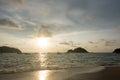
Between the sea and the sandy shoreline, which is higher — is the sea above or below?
above

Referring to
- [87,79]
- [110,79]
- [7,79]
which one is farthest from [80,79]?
[7,79]

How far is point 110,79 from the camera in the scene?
20281 mm

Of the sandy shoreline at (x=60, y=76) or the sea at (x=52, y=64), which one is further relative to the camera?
the sea at (x=52, y=64)

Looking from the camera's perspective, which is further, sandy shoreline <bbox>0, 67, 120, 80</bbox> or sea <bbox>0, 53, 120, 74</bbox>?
sea <bbox>0, 53, 120, 74</bbox>

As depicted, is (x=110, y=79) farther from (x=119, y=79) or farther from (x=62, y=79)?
(x=62, y=79)

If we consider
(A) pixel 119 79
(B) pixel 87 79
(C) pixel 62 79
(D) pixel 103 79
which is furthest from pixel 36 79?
(A) pixel 119 79

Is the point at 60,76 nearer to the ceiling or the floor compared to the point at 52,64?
nearer to the floor

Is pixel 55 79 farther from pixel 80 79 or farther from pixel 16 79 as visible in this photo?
pixel 16 79

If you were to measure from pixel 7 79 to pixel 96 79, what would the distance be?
10.5 meters

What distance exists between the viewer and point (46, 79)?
19969mm

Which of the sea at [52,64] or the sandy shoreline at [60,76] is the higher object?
the sea at [52,64]

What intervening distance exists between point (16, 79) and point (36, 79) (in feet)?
7.50

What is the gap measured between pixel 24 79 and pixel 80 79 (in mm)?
6499

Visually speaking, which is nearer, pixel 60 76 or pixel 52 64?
pixel 60 76
